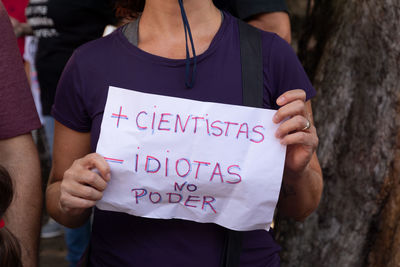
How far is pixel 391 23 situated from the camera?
2082mm

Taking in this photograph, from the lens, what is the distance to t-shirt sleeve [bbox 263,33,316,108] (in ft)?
4.88

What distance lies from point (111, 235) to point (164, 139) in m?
0.40

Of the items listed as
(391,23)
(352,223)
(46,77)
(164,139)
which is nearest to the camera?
(164,139)

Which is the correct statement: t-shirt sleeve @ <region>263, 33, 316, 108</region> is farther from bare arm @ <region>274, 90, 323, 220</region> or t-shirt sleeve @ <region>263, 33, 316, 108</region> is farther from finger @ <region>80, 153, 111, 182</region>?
finger @ <region>80, 153, 111, 182</region>

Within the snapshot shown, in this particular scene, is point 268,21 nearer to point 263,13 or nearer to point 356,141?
point 263,13

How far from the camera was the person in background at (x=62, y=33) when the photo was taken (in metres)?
3.01

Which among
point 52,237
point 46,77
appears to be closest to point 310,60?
point 46,77

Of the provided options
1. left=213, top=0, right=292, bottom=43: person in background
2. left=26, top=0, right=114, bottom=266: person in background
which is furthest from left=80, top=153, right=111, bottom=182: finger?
left=26, top=0, right=114, bottom=266: person in background

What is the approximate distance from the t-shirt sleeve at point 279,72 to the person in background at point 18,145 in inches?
29.1

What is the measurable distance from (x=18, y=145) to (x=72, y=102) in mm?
216

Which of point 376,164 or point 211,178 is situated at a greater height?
point 211,178

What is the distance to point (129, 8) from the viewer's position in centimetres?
183

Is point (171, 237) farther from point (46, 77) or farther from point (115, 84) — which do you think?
point (46, 77)

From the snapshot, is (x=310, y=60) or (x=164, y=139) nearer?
(x=164, y=139)
